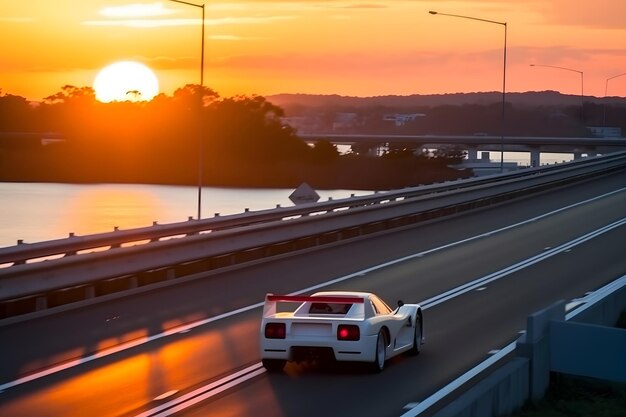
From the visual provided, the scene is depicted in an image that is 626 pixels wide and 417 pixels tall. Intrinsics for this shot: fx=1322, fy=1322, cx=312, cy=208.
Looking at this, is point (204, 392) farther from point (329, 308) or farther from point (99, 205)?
point (99, 205)

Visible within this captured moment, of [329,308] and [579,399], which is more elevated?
[329,308]

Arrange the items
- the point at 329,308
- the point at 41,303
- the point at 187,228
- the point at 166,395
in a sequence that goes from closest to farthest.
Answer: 1. the point at 166,395
2. the point at 329,308
3. the point at 41,303
4. the point at 187,228

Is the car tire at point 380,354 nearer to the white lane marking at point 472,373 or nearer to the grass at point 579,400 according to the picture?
the white lane marking at point 472,373

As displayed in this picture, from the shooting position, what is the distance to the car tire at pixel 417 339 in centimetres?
1770

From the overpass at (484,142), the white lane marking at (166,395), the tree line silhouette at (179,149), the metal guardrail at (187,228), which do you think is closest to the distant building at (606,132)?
the overpass at (484,142)

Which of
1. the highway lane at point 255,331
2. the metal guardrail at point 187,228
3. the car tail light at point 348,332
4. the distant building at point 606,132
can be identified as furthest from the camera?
the distant building at point 606,132

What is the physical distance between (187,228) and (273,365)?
10.7 meters

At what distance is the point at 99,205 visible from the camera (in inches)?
1169

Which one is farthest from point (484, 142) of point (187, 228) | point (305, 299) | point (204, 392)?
point (204, 392)

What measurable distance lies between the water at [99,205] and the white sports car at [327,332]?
7051 millimetres

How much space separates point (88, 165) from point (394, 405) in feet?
70.8

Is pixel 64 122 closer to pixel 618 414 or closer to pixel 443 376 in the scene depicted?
pixel 443 376

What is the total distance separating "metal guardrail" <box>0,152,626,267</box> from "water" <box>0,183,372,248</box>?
3.14 feet

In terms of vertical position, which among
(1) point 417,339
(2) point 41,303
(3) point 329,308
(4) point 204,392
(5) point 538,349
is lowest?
(4) point 204,392
